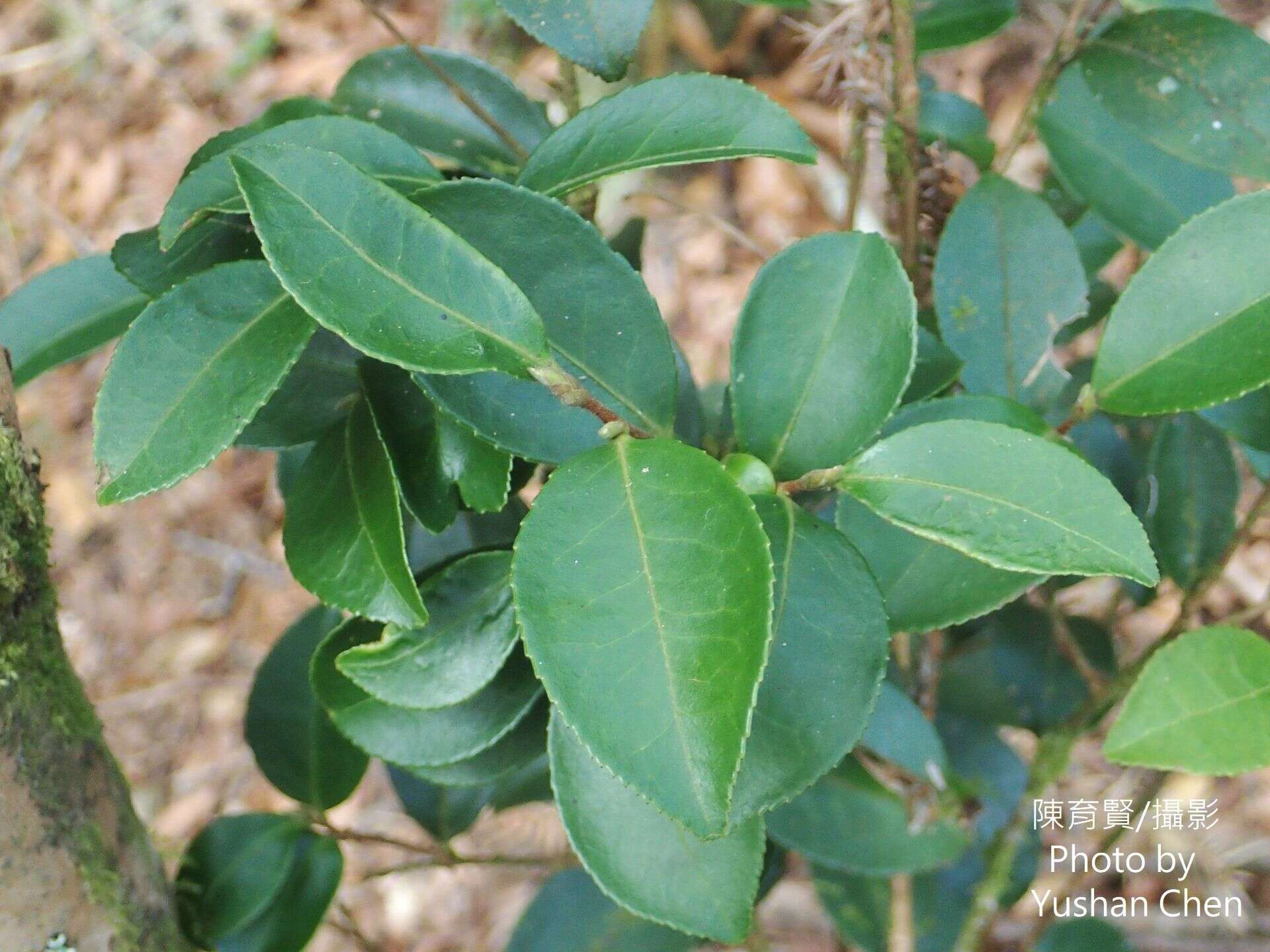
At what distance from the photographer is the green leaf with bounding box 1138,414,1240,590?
3.20 feet

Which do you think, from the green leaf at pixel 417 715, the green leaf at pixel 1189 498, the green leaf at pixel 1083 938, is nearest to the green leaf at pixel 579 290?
the green leaf at pixel 417 715

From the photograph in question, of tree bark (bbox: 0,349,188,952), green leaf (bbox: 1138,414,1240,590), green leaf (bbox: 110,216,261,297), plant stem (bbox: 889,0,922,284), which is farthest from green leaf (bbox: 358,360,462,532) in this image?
green leaf (bbox: 1138,414,1240,590)

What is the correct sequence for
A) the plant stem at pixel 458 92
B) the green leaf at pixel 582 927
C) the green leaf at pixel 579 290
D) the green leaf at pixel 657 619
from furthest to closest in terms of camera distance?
1. the green leaf at pixel 582 927
2. the plant stem at pixel 458 92
3. the green leaf at pixel 579 290
4. the green leaf at pixel 657 619

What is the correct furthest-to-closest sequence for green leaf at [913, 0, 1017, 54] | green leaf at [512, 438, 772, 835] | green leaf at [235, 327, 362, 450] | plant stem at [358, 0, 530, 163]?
green leaf at [913, 0, 1017, 54]
plant stem at [358, 0, 530, 163]
green leaf at [235, 327, 362, 450]
green leaf at [512, 438, 772, 835]

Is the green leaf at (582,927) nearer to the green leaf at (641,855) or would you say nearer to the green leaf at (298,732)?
the green leaf at (298,732)

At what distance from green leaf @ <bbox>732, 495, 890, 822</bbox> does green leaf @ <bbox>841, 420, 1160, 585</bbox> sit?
0.05 metres

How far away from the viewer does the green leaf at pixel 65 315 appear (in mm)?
779

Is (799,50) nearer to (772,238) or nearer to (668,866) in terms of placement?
(772,238)

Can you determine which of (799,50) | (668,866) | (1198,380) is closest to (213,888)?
(668,866)

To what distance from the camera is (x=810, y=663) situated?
24.0 inches

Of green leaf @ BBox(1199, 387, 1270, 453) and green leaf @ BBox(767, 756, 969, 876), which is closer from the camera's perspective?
green leaf @ BBox(1199, 387, 1270, 453)

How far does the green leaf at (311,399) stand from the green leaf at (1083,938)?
3.05 feet

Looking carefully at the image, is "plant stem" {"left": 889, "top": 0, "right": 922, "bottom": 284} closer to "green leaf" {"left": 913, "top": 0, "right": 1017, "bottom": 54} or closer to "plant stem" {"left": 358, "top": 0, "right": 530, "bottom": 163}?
"green leaf" {"left": 913, "top": 0, "right": 1017, "bottom": 54}

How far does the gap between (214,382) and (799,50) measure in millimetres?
2254
